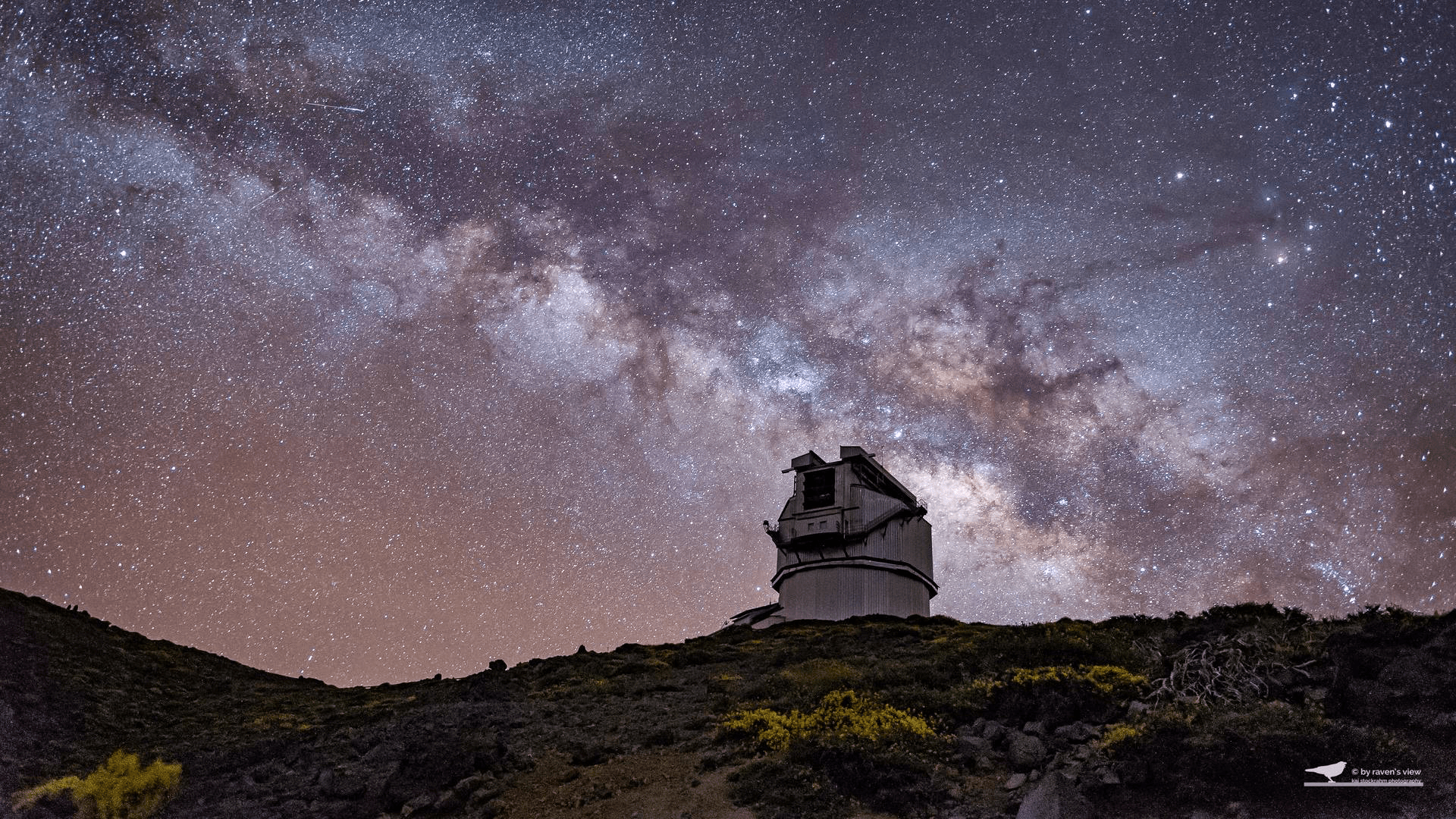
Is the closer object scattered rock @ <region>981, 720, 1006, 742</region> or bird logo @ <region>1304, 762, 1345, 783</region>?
bird logo @ <region>1304, 762, 1345, 783</region>

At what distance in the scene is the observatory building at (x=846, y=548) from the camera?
37.7 metres

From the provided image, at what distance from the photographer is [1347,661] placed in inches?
503

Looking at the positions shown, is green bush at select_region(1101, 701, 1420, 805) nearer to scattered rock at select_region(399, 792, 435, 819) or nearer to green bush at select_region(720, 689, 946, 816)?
green bush at select_region(720, 689, 946, 816)

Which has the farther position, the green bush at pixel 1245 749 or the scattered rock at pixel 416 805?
the scattered rock at pixel 416 805

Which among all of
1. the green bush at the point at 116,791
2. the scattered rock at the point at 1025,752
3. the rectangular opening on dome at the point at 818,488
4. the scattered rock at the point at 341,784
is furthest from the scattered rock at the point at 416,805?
the rectangular opening on dome at the point at 818,488

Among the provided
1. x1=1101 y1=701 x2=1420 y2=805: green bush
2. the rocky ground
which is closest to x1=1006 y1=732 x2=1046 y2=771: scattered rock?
the rocky ground

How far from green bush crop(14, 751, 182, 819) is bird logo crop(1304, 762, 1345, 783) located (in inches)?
692

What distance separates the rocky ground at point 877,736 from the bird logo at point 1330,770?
9 centimetres

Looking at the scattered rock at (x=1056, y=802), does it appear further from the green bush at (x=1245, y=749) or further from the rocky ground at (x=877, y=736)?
the green bush at (x=1245, y=749)

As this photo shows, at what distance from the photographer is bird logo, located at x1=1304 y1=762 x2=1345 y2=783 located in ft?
32.9

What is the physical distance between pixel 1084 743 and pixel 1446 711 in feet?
13.9

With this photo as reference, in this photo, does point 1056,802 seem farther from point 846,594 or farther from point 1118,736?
point 846,594

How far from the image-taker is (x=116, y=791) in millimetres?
15984

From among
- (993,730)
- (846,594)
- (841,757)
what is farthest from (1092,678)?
(846,594)
